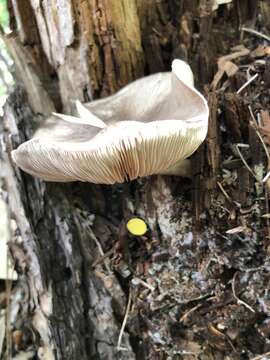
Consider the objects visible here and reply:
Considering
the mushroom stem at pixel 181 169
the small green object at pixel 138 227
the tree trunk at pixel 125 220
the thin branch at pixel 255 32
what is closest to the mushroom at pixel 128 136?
the mushroom stem at pixel 181 169

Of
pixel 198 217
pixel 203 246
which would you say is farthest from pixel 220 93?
pixel 203 246

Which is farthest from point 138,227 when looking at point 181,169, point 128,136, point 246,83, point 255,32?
point 255,32

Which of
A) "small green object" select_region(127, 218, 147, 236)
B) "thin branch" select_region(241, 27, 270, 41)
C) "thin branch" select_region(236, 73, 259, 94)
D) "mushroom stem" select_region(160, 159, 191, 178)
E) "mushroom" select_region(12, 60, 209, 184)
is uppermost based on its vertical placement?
"thin branch" select_region(241, 27, 270, 41)

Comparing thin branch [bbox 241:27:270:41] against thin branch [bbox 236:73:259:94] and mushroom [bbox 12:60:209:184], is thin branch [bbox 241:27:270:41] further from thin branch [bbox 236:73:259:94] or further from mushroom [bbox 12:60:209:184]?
mushroom [bbox 12:60:209:184]

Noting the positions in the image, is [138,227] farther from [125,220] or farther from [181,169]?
[181,169]

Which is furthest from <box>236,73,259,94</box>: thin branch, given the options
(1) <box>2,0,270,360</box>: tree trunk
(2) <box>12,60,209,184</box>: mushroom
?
(2) <box>12,60,209,184</box>: mushroom

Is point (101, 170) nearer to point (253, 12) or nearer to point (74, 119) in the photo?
point (74, 119)
